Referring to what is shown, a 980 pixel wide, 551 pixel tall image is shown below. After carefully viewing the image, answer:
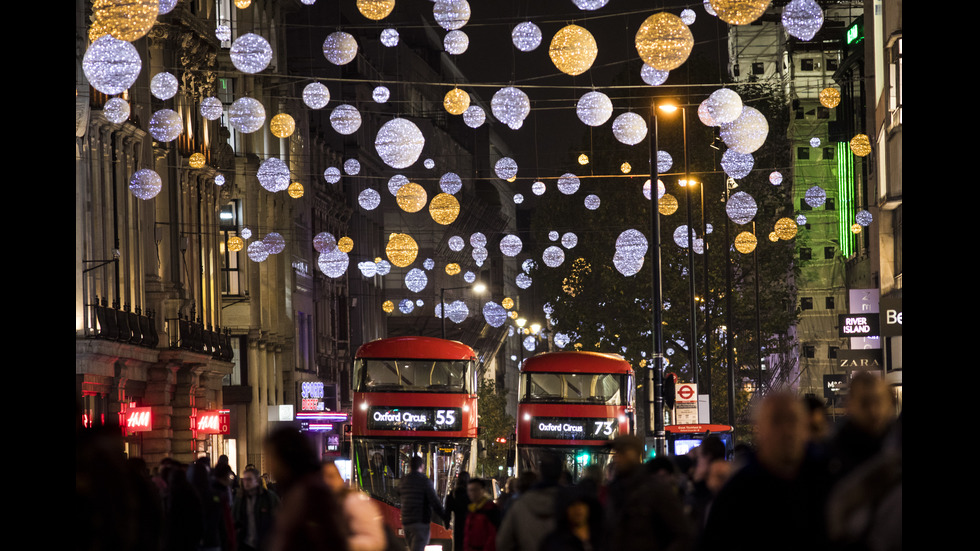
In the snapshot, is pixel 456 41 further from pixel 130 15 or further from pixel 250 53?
pixel 130 15

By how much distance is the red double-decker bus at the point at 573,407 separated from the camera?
94.2 feet

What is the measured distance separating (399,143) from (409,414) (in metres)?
5.57

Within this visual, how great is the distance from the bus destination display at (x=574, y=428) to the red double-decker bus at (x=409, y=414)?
1.33 metres

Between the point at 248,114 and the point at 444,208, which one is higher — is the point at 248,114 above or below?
above

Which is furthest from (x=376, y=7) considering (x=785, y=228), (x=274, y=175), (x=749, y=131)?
(x=785, y=228)

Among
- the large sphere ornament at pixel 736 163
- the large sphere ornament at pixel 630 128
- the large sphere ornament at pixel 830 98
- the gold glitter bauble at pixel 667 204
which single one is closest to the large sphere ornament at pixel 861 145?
the large sphere ornament at pixel 736 163

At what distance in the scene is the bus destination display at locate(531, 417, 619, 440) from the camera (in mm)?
28953

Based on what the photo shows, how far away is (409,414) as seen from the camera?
2811cm

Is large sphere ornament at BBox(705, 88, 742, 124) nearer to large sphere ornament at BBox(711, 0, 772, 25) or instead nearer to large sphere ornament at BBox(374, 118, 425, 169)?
large sphere ornament at BBox(374, 118, 425, 169)

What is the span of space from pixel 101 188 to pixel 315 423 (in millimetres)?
18179
